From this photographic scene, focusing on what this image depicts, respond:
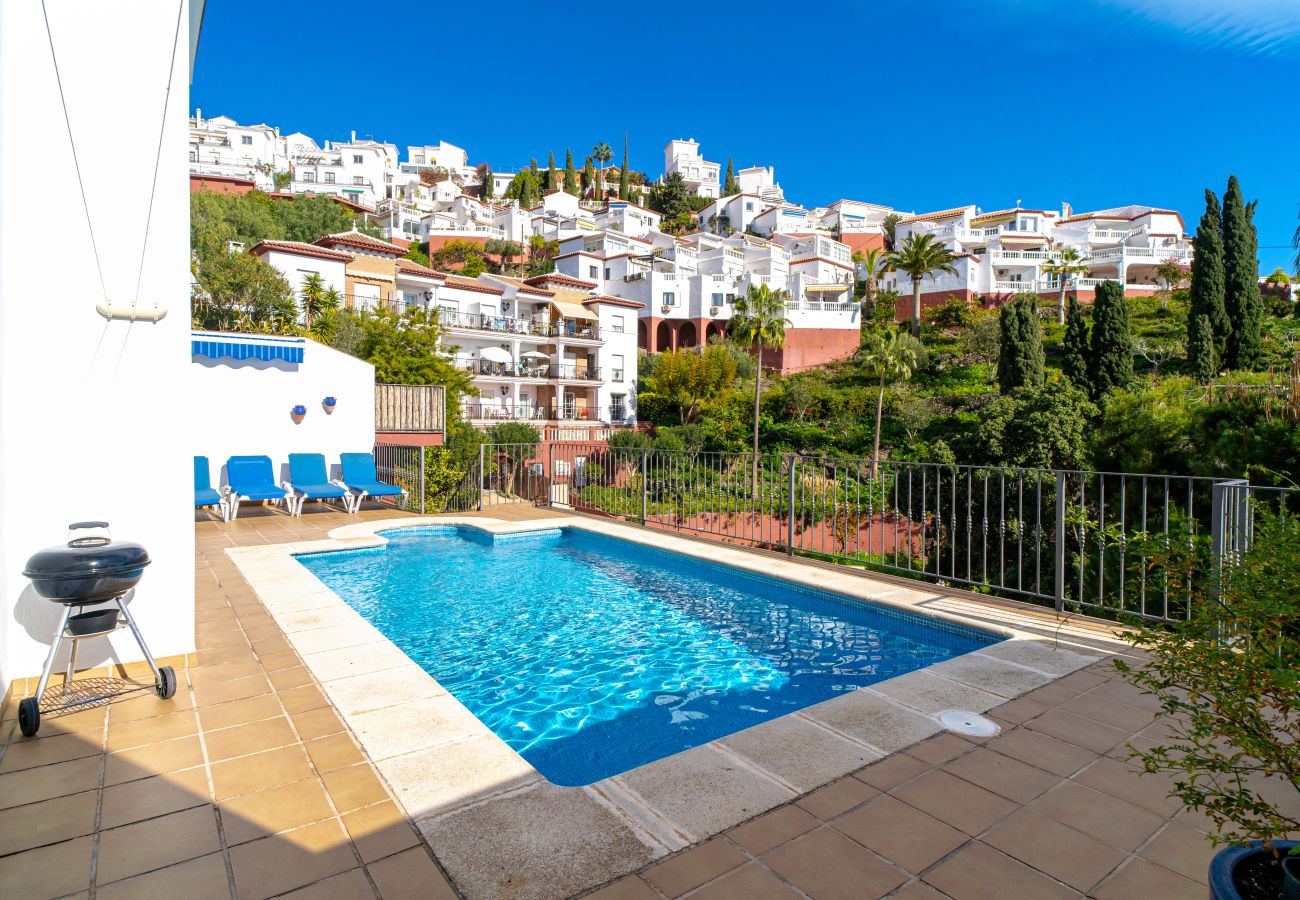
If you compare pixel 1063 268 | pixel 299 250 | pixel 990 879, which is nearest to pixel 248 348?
pixel 990 879

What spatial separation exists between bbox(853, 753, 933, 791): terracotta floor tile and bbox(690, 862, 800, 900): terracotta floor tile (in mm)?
803

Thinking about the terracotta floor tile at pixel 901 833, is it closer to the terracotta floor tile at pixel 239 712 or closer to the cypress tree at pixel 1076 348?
the terracotta floor tile at pixel 239 712

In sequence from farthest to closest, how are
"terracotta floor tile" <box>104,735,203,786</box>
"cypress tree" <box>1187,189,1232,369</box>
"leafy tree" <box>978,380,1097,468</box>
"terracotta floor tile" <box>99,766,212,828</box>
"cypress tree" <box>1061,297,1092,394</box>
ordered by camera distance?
"cypress tree" <box>1187,189,1232,369</box> → "cypress tree" <box>1061,297,1092,394</box> → "leafy tree" <box>978,380,1097,468</box> → "terracotta floor tile" <box>104,735,203,786</box> → "terracotta floor tile" <box>99,766,212,828</box>

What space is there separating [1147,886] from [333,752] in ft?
10.3

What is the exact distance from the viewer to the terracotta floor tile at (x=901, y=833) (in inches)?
91.4

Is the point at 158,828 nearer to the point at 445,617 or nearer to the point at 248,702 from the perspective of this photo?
the point at 248,702

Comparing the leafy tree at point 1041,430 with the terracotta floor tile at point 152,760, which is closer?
the terracotta floor tile at point 152,760

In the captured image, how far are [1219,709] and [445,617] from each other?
231 inches

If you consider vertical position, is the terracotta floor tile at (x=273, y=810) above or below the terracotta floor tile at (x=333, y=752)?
above

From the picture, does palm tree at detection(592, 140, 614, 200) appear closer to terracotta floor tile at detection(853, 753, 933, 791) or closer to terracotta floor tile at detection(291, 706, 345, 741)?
terracotta floor tile at detection(291, 706, 345, 741)

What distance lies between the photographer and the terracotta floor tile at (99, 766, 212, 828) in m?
2.61

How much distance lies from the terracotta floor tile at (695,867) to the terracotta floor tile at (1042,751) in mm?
1514

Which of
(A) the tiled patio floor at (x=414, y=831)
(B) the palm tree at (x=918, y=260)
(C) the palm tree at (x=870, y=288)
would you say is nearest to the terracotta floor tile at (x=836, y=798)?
(A) the tiled patio floor at (x=414, y=831)

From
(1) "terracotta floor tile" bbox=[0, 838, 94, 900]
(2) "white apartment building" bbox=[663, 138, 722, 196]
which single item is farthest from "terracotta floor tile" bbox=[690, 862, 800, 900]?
(2) "white apartment building" bbox=[663, 138, 722, 196]
